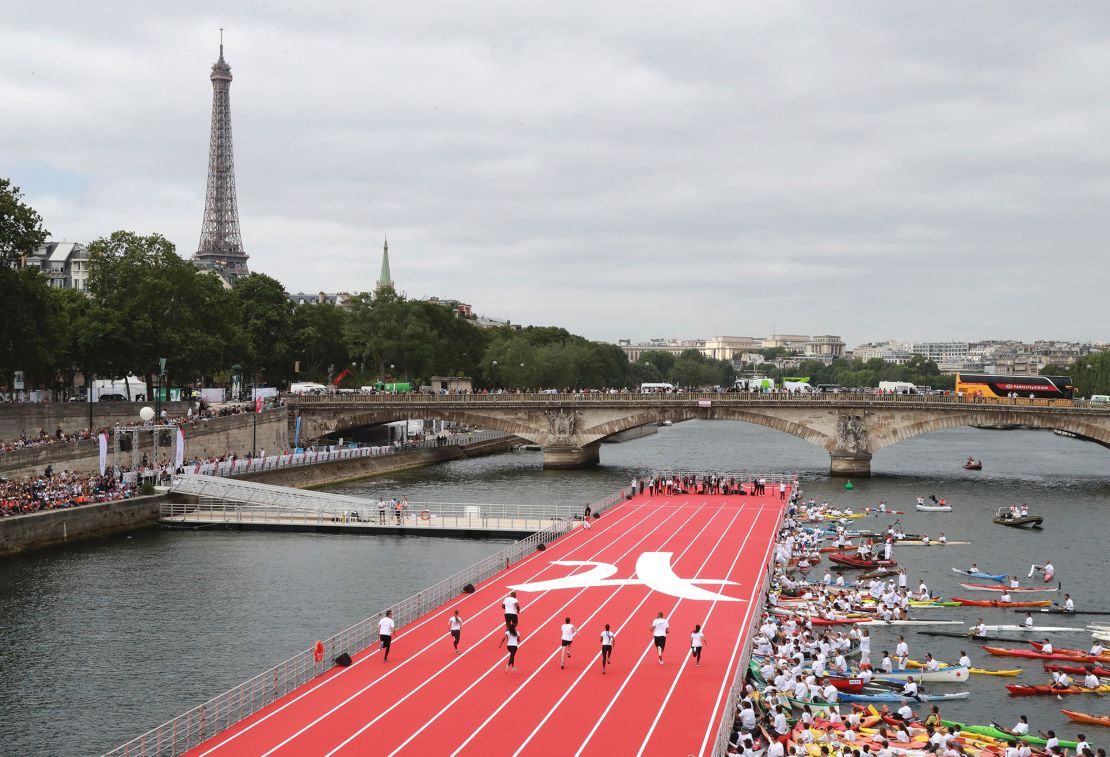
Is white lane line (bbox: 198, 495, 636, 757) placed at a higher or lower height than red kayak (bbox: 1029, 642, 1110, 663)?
higher

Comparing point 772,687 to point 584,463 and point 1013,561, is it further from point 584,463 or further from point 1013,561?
point 584,463

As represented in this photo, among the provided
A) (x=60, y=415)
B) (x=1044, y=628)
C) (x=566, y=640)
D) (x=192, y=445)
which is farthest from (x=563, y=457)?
(x=566, y=640)

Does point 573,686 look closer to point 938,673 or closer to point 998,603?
point 938,673

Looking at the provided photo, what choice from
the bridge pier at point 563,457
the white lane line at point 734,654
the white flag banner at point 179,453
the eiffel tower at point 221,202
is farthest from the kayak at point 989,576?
the eiffel tower at point 221,202

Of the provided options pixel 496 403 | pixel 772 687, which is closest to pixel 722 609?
pixel 772 687

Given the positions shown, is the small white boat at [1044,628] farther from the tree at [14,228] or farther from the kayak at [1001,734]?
the tree at [14,228]

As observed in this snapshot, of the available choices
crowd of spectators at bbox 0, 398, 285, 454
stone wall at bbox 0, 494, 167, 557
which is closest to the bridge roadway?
crowd of spectators at bbox 0, 398, 285, 454

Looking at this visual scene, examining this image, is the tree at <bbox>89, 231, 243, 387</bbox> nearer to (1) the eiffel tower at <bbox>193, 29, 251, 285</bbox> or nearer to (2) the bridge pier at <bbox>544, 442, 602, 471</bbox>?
(2) the bridge pier at <bbox>544, 442, 602, 471</bbox>
